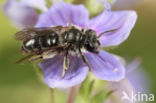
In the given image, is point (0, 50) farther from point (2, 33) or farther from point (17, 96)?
point (17, 96)

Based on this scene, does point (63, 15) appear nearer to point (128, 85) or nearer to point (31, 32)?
point (31, 32)

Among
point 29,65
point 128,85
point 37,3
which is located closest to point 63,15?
point 37,3

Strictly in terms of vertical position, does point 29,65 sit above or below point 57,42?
below

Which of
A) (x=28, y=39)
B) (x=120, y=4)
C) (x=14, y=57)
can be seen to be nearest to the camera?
(x=28, y=39)

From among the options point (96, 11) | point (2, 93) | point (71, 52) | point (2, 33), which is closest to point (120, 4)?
point (96, 11)

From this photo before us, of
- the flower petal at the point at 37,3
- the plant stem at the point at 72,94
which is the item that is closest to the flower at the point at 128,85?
the plant stem at the point at 72,94

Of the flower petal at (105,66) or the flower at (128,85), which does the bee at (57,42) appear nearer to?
the flower petal at (105,66)
